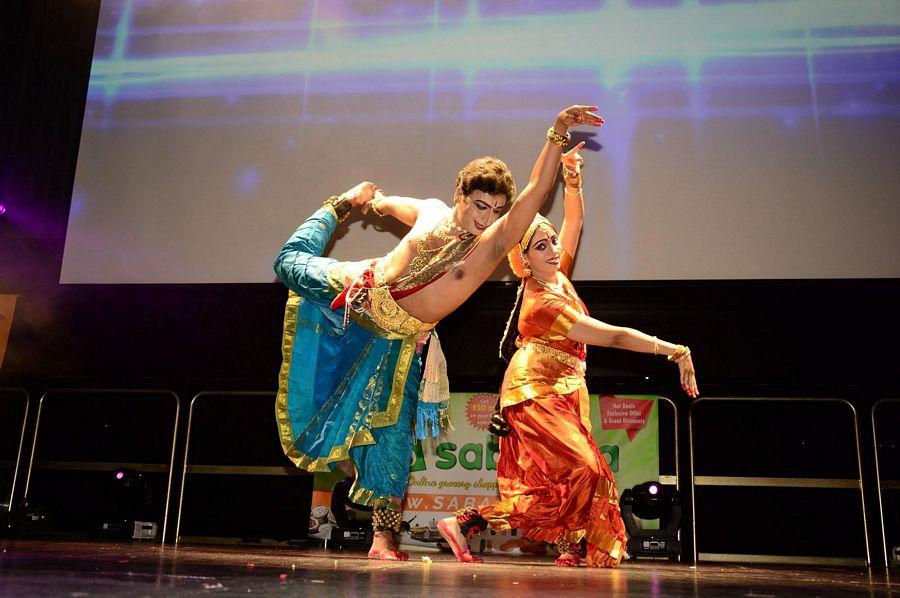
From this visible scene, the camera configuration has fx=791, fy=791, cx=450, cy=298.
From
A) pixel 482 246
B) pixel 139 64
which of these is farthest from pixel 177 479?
pixel 482 246

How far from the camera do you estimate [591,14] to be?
385 cm

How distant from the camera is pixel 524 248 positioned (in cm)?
299

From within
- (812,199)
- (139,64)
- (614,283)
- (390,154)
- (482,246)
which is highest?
(139,64)

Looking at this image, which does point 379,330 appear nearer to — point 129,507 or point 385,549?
point 385,549

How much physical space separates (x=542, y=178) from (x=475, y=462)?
233cm

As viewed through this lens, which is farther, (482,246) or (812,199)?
(812,199)

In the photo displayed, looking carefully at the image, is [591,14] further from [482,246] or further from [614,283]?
[482,246]

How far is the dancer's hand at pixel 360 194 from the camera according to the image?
3.03 meters

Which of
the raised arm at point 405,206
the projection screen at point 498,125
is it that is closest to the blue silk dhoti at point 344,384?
the raised arm at point 405,206

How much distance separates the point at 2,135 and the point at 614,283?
3.55 meters

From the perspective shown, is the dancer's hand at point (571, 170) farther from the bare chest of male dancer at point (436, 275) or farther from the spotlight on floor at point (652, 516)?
the spotlight on floor at point (652, 516)

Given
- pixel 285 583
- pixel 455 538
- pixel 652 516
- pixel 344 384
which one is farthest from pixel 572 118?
pixel 652 516

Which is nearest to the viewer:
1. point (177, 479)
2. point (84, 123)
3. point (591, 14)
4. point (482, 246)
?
point (482, 246)

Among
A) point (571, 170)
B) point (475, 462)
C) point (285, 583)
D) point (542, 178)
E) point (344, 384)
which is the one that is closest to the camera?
point (285, 583)
